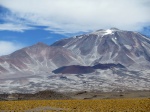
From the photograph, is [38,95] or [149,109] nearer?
[149,109]

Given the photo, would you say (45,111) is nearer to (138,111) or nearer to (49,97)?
(138,111)

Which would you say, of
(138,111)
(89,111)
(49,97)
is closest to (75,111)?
(89,111)

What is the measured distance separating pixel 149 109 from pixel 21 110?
10.5m

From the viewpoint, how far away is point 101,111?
2619cm

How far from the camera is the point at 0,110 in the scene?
26891 mm

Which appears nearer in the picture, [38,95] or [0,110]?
[0,110]

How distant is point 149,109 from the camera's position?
26.6 metres

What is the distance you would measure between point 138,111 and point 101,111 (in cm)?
293

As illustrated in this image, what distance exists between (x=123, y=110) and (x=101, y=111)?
1.89 m

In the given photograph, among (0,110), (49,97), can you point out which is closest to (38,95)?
(49,97)

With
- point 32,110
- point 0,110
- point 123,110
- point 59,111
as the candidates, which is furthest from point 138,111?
point 0,110

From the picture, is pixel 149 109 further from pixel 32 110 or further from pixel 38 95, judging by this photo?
pixel 38 95

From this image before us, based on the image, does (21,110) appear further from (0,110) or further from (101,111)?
(101,111)

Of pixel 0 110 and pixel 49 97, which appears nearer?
pixel 0 110
